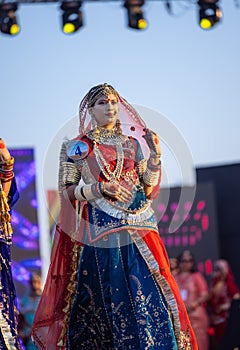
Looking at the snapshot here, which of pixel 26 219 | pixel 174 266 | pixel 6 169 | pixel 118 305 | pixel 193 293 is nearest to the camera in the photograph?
pixel 118 305

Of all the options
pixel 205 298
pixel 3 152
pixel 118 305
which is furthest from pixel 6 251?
pixel 205 298

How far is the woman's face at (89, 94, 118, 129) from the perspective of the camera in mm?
7465

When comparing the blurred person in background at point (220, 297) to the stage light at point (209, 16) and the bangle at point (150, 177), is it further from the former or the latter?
the bangle at point (150, 177)

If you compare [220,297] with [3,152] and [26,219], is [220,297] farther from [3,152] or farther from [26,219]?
[3,152]

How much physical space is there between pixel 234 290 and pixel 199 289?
383mm

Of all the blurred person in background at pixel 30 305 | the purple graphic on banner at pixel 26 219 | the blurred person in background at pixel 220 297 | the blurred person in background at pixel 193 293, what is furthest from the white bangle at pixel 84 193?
the purple graphic on banner at pixel 26 219

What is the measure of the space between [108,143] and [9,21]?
6304 mm

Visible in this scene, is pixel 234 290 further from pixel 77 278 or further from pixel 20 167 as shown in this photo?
pixel 77 278

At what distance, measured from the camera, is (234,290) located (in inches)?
545

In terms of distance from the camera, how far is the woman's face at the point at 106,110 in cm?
746

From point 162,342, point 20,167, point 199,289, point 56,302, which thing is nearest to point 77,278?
point 56,302

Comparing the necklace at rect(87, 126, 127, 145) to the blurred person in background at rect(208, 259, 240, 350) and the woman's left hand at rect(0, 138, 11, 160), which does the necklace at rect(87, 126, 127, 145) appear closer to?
the woman's left hand at rect(0, 138, 11, 160)

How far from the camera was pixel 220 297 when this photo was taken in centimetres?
1389

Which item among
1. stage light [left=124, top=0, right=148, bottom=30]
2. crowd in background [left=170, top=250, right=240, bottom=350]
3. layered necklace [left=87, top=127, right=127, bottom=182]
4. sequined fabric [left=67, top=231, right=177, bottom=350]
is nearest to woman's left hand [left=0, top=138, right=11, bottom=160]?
layered necklace [left=87, top=127, right=127, bottom=182]
